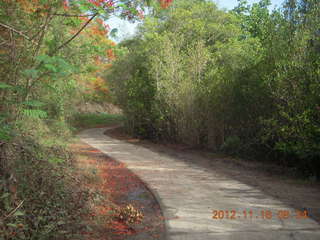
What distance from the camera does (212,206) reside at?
17.9 ft

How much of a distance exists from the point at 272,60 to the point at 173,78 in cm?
506

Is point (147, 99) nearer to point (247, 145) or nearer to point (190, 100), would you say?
point (190, 100)

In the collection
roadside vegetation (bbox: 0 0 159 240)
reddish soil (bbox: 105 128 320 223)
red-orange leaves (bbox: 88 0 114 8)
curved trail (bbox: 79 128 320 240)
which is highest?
red-orange leaves (bbox: 88 0 114 8)

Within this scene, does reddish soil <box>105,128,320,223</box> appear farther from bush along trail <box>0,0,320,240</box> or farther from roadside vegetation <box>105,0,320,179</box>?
roadside vegetation <box>105,0,320,179</box>

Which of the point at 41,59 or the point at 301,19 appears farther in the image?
the point at 301,19

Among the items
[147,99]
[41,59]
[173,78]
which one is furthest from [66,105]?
[41,59]

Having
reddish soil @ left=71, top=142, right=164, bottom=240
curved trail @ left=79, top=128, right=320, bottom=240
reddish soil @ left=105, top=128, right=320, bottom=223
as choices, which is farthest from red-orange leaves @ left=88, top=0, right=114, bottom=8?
reddish soil @ left=105, top=128, right=320, bottom=223

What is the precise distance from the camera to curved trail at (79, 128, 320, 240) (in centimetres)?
426

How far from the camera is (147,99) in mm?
18000

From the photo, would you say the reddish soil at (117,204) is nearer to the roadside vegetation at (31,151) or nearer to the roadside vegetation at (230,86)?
the roadside vegetation at (31,151)

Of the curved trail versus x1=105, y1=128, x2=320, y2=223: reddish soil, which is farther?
x1=105, y1=128, x2=320, y2=223: reddish soil
